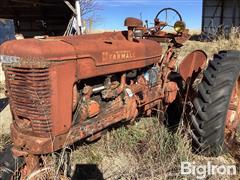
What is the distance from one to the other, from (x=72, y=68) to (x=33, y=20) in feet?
43.5

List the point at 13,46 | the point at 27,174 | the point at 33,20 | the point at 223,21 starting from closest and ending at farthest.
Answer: the point at 13,46, the point at 27,174, the point at 33,20, the point at 223,21

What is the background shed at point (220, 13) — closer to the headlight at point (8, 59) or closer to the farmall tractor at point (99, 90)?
the farmall tractor at point (99, 90)

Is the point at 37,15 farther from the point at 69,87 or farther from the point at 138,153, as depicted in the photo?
the point at 69,87

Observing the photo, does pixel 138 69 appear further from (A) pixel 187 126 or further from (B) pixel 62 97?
(B) pixel 62 97

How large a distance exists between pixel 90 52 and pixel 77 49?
17 cm

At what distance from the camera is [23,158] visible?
9.83ft

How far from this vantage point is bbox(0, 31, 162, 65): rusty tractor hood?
2762 millimetres

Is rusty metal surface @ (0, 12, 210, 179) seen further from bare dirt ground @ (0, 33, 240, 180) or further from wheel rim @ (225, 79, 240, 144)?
wheel rim @ (225, 79, 240, 144)

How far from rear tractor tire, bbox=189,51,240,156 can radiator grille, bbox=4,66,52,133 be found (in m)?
1.65

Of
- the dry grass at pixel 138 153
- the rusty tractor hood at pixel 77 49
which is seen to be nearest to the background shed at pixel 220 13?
the dry grass at pixel 138 153

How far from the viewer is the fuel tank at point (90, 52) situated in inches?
109

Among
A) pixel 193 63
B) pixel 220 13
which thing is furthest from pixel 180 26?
pixel 220 13

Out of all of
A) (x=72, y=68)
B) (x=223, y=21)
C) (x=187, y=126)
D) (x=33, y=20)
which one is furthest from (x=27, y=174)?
(x=223, y=21)

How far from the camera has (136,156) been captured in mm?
3994
